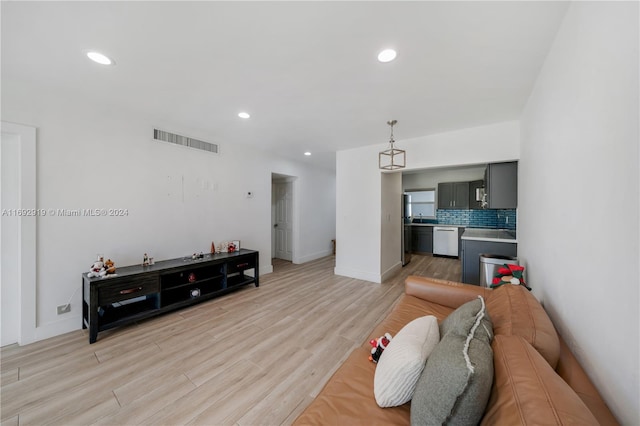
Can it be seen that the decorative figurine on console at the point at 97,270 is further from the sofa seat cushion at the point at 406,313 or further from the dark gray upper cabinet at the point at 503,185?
the dark gray upper cabinet at the point at 503,185

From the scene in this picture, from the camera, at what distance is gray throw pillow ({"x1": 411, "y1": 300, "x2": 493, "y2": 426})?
740mm

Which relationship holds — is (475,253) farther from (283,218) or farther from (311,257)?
(283,218)

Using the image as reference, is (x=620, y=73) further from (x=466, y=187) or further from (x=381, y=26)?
(x=466, y=187)

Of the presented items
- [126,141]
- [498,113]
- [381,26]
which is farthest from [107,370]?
[498,113]

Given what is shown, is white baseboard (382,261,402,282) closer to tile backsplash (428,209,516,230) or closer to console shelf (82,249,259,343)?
console shelf (82,249,259,343)

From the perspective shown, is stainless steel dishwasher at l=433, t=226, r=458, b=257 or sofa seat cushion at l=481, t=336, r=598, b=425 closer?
sofa seat cushion at l=481, t=336, r=598, b=425

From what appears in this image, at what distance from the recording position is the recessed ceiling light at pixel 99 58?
179cm

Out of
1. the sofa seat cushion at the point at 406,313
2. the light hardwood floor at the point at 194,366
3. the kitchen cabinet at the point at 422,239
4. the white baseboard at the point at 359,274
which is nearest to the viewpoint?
the light hardwood floor at the point at 194,366

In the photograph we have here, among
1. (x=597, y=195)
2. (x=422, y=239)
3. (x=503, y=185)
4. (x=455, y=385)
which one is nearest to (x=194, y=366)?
(x=455, y=385)

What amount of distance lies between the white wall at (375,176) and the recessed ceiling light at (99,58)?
3.51m

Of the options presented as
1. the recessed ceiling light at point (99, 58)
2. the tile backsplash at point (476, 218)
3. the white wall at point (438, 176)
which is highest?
the recessed ceiling light at point (99, 58)

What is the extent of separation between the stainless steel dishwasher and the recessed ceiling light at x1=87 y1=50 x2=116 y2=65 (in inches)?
279

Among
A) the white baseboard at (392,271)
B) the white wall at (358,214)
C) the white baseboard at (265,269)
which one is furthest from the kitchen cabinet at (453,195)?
the white baseboard at (265,269)

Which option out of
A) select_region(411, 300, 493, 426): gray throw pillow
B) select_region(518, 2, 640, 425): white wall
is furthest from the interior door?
select_region(411, 300, 493, 426): gray throw pillow
